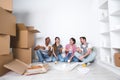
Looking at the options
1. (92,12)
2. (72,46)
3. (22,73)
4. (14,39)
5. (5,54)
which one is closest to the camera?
(22,73)

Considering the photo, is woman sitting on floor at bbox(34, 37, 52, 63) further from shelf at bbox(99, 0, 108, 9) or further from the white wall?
shelf at bbox(99, 0, 108, 9)

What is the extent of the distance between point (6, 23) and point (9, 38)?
251mm

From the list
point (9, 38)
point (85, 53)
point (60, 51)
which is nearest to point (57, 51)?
point (60, 51)

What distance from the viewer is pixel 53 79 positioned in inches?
66.0

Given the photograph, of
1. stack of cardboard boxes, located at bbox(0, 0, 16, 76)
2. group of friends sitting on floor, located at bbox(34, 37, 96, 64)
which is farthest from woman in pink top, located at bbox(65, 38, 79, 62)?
stack of cardboard boxes, located at bbox(0, 0, 16, 76)

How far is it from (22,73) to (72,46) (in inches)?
64.7

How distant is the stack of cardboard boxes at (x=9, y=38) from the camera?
1.90 metres

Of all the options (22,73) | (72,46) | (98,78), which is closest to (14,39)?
(22,73)

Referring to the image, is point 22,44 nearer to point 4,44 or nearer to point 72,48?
point 4,44

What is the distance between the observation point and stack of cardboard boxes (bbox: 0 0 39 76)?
190 centimetres

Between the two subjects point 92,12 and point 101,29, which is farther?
point 92,12

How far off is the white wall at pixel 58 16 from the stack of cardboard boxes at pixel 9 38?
966mm

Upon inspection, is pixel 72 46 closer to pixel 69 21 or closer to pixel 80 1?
pixel 69 21

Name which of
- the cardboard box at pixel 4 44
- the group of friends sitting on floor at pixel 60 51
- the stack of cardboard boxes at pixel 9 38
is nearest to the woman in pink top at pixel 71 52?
the group of friends sitting on floor at pixel 60 51
